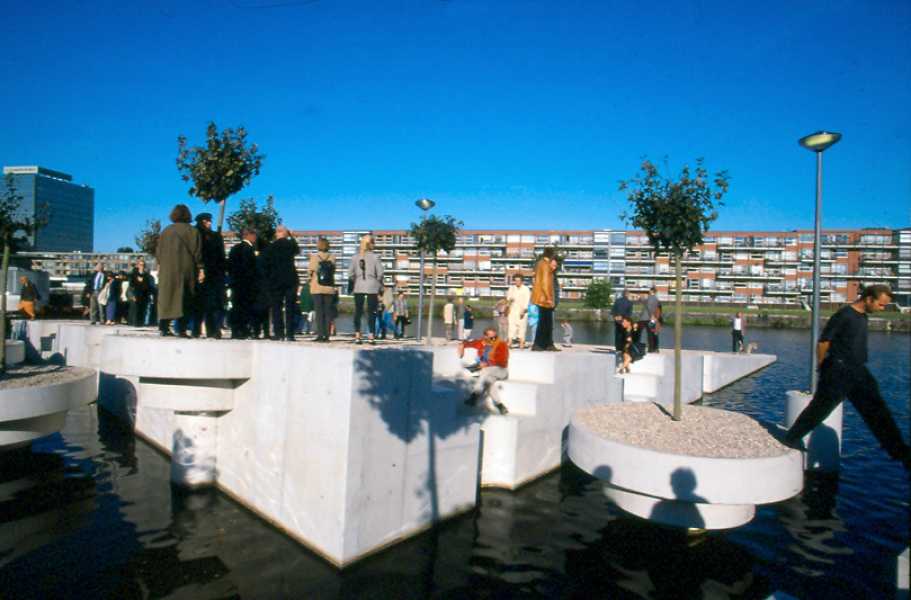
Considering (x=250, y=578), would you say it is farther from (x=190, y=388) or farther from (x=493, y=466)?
(x=493, y=466)

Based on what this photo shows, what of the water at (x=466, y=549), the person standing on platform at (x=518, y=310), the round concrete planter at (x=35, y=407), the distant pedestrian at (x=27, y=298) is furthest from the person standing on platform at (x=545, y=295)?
the distant pedestrian at (x=27, y=298)

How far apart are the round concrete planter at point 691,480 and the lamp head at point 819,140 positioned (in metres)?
7.01

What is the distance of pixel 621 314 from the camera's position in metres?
13.5

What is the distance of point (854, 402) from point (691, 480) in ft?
6.21

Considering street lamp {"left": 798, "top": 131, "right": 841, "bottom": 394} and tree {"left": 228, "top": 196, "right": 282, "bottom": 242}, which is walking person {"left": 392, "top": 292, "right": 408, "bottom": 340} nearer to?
tree {"left": 228, "top": 196, "right": 282, "bottom": 242}

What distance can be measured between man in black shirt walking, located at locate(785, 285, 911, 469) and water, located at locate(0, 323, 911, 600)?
0.80 m

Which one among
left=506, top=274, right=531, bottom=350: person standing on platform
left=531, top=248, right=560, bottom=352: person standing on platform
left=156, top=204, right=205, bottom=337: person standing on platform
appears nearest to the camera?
left=156, top=204, right=205, bottom=337: person standing on platform

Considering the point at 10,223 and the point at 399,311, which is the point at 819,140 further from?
the point at 10,223

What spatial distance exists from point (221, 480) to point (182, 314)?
2462 millimetres

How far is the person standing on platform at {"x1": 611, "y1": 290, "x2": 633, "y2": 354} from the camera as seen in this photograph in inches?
526

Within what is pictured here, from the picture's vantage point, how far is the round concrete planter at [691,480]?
5523 millimetres

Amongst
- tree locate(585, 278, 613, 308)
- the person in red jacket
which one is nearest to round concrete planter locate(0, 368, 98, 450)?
the person in red jacket

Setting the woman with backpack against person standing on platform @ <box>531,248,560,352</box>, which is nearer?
the woman with backpack

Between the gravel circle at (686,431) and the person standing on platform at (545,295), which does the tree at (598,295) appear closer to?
the person standing on platform at (545,295)
